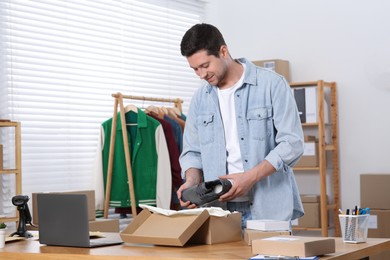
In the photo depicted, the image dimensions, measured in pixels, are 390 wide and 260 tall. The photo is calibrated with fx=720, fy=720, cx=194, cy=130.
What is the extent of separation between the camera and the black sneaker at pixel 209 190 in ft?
9.20

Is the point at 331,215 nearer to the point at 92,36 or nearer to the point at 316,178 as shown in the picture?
the point at 316,178

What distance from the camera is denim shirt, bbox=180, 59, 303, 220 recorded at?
2.97m

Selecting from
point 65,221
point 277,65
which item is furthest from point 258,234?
point 277,65

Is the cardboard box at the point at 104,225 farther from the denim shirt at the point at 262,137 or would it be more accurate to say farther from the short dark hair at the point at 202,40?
the short dark hair at the point at 202,40

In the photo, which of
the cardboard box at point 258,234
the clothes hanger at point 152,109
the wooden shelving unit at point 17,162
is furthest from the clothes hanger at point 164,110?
the cardboard box at point 258,234

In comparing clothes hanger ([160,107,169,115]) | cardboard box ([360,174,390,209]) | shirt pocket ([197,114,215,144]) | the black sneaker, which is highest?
clothes hanger ([160,107,169,115])

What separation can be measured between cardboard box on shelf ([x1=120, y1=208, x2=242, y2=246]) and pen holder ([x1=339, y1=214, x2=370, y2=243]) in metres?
0.38

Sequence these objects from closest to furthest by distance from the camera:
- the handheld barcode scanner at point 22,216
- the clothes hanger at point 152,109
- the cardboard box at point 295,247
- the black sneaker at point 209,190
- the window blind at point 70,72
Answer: the cardboard box at point 295,247 → the black sneaker at point 209,190 → the handheld barcode scanner at point 22,216 → the window blind at point 70,72 → the clothes hanger at point 152,109

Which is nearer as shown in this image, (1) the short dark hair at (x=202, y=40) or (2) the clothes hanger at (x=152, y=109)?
(1) the short dark hair at (x=202, y=40)

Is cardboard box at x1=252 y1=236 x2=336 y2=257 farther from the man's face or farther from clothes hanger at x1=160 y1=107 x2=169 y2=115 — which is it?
clothes hanger at x1=160 y1=107 x2=169 y2=115

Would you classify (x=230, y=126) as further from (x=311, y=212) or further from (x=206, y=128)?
(x=311, y=212)

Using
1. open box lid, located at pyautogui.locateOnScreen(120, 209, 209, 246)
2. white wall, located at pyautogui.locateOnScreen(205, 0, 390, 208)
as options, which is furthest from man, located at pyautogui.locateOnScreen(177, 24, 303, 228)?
white wall, located at pyautogui.locateOnScreen(205, 0, 390, 208)

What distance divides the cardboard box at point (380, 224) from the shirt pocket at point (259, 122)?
2421 mm

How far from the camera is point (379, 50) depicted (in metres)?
5.53
